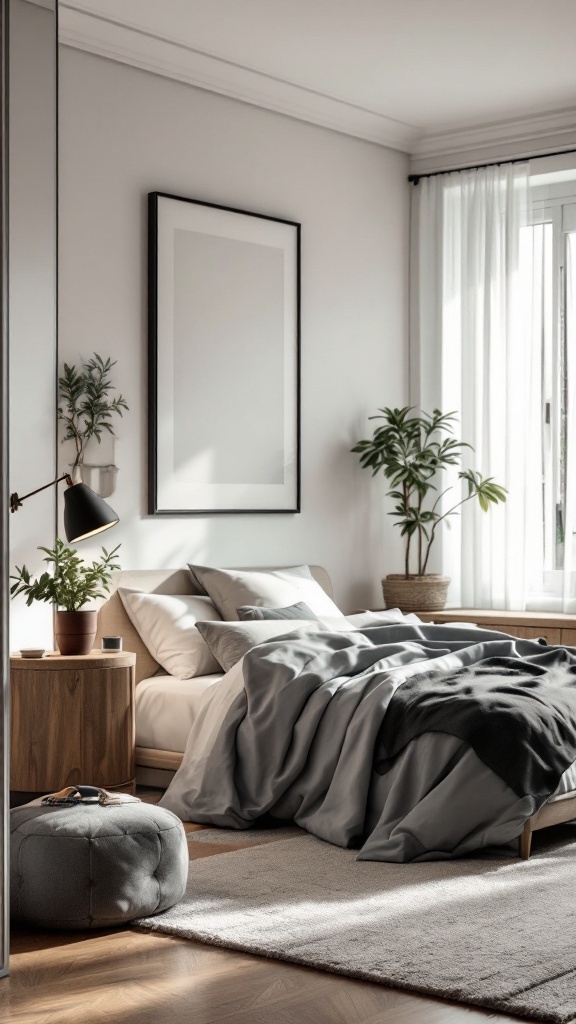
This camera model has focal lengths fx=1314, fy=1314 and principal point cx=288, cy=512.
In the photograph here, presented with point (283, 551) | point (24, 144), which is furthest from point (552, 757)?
point (24, 144)

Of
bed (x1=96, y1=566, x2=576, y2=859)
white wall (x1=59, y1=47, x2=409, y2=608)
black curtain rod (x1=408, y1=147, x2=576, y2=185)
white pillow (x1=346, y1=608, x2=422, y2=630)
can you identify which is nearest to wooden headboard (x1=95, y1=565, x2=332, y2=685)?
bed (x1=96, y1=566, x2=576, y2=859)

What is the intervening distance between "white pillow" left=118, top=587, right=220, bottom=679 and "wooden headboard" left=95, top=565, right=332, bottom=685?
3cm

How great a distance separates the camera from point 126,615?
5586mm

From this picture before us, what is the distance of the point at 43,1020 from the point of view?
8.91 feet

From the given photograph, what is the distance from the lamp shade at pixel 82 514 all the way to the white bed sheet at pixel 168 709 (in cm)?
84

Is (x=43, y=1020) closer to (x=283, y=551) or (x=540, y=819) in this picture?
(x=540, y=819)

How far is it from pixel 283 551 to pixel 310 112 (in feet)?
7.36

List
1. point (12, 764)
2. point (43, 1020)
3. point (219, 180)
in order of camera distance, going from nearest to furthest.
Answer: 1. point (43, 1020)
2. point (12, 764)
3. point (219, 180)

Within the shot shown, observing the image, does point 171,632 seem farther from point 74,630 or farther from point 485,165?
point 485,165

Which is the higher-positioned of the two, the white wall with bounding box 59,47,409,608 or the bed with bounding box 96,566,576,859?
the white wall with bounding box 59,47,409,608

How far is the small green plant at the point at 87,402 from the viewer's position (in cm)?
546

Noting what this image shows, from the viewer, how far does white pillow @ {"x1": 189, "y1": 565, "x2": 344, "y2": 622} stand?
Result: 5.73 metres

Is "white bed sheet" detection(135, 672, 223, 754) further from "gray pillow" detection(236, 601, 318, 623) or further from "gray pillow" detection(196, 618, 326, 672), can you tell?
"gray pillow" detection(236, 601, 318, 623)

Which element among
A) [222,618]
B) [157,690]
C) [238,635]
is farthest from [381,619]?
[157,690]
